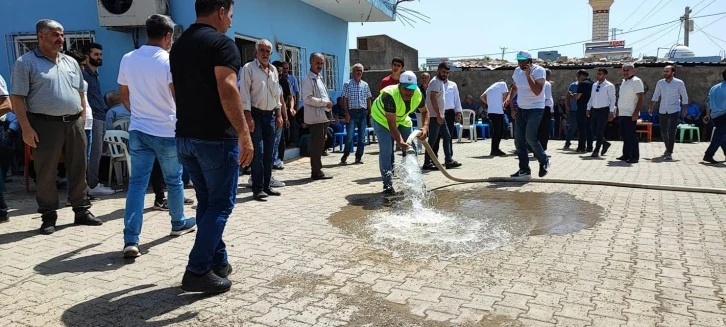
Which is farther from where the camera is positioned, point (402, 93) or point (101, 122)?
Result: point (101, 122)

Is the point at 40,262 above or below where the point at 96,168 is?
below

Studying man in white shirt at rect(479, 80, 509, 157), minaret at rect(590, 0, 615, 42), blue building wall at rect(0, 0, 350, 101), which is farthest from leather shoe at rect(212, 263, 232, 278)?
minaret at rect(590, 0, 615, 42)

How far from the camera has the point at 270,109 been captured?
6.24 m

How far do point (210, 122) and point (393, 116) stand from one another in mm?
3053

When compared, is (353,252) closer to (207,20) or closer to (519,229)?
(519,229)

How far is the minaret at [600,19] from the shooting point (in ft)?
169

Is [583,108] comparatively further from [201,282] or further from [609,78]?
[201,282]

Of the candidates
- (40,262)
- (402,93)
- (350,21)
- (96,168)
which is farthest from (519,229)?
(350,21)

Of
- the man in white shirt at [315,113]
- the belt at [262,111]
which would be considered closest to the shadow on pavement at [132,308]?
the belt at [262,111]

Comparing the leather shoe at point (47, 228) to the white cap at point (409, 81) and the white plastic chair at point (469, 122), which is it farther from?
the white plastic chair at point (469, 122)

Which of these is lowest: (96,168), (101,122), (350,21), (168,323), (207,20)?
(168,323)

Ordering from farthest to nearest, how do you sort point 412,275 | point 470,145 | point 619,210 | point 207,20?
1. point 470,145
2. point 619,210
3. point 412,275
4. point 207,20

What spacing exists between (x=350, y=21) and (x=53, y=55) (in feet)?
33.8

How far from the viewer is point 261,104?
6129 mm
